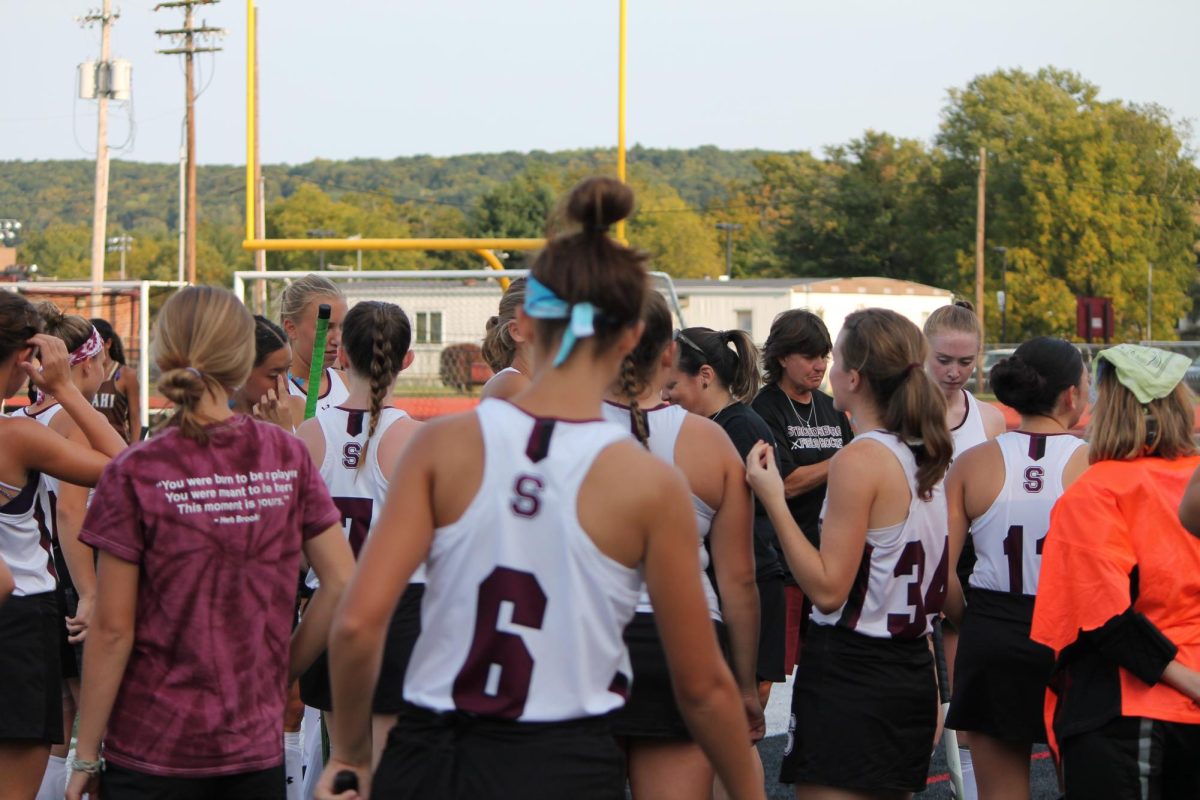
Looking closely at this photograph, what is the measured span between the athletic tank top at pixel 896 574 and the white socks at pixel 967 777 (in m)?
1.43

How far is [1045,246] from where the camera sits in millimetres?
57188

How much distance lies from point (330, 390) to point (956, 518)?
8.59 feet

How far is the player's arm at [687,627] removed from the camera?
7.68ft

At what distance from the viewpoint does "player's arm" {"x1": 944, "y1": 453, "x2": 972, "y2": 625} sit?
426cm

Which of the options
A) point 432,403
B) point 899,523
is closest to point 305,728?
point 899,523

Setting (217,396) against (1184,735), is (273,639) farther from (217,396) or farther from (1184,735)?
(1184,735)

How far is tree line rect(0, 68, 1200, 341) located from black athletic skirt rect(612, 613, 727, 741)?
54968 millimetres

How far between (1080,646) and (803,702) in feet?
2.68

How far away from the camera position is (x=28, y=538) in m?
3.98

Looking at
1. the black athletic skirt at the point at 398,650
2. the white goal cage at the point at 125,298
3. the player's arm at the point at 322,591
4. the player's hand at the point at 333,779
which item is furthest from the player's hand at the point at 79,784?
the white goal cage at the point at 125,298

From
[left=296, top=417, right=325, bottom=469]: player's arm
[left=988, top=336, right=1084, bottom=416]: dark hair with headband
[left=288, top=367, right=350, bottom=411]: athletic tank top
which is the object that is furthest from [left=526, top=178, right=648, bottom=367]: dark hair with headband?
[left=288, top=367, right=350, bottom=411]: athletic tank top

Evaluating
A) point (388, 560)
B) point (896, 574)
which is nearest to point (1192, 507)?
point (896, 574)

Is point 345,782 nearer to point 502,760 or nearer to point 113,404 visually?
point 502,760

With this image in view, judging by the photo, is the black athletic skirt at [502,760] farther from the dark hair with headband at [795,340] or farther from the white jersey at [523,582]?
the dark hair with headband at [795,340]
